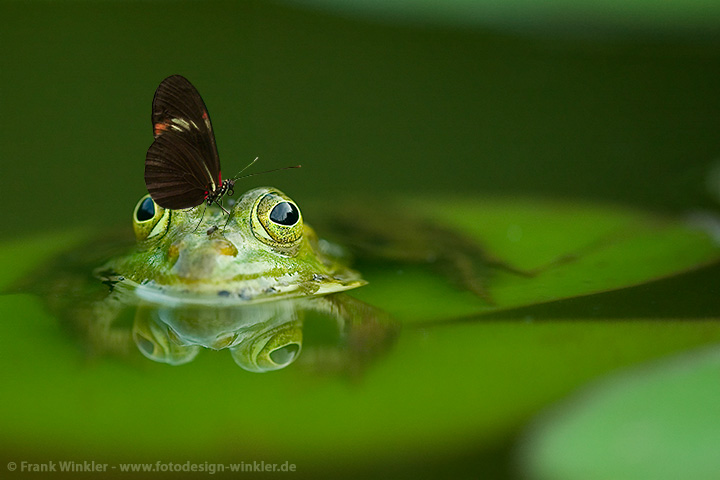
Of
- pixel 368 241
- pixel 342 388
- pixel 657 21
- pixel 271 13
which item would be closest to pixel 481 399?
pixel 342 388

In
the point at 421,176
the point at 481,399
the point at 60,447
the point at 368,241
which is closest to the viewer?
the point at 60,447

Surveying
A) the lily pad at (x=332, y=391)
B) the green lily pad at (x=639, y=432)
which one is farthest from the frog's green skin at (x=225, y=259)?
the green lily pad at (x=639, y=432)

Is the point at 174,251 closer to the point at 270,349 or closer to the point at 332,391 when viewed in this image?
the point at 270,349

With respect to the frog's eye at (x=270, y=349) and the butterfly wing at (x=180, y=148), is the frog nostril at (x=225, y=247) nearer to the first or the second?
the butterfly wing at (x=180, y=148)

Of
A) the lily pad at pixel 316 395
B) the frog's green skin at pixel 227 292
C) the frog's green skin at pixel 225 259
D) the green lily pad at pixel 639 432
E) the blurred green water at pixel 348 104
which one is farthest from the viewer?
the blurred green water at pixel 348 104

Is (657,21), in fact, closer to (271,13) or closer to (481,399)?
(271,13)

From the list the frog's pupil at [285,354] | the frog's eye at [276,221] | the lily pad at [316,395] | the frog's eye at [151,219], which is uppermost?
the frog's eye at [151,219]

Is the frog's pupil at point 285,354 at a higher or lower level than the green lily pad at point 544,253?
lower
